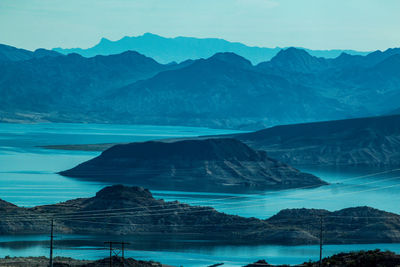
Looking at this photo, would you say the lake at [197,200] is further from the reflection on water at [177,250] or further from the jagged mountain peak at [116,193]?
the jagged mountain peak at [116,193]

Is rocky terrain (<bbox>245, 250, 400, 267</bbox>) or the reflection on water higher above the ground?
the reflection on water

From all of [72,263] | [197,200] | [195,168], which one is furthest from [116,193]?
[195,168]

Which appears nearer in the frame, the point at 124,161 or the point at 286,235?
the point at 286,235

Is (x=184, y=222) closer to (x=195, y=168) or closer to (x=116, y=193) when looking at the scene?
(x=116, y=193)

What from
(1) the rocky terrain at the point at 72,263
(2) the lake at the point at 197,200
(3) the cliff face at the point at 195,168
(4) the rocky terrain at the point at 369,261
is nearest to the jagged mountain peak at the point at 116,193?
(2) the lake at the point at 197,200

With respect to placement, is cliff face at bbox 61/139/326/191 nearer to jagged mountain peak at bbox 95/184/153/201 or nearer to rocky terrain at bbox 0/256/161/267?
jagged mountain peak at bbox 95/184/153/201

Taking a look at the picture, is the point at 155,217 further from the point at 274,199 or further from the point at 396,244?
the point at 274,199

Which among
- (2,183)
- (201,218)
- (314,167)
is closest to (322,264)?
(201,218)

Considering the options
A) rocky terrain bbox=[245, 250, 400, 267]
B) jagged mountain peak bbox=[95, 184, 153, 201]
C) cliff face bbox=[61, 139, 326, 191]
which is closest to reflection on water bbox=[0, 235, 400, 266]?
jagged mountain peak bbox=[95, 184, 153, 201]
